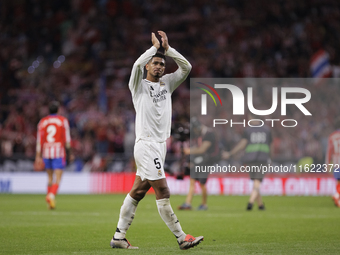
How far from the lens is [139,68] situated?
674cm

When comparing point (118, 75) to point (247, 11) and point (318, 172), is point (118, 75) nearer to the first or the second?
point (247, 11)

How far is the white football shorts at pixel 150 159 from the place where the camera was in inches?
273

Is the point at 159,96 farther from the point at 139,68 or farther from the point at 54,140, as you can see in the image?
the point at 54,140

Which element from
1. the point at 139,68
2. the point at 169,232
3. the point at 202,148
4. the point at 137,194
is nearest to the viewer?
the point at 139,68

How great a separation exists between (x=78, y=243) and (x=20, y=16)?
25097 millimetres

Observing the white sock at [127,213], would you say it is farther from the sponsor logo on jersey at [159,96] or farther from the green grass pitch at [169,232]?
the sponsor logo on jersey at [159,96]

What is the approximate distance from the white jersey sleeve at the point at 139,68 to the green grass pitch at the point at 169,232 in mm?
2015

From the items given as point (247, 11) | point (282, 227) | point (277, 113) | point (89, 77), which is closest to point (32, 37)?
point (89, 77)

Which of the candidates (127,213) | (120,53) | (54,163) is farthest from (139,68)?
(120,53)

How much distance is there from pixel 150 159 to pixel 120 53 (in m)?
21.0

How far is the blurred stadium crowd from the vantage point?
2252cm

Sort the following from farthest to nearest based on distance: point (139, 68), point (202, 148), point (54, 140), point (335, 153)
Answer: point (335, 153)
point (202, 148)
point (54, 140)
point (139, 68)

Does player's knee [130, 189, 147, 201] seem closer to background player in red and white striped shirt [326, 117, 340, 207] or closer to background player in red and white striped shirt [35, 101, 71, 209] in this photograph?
background player in red and white striped shirt [35, 101, 71, 209]

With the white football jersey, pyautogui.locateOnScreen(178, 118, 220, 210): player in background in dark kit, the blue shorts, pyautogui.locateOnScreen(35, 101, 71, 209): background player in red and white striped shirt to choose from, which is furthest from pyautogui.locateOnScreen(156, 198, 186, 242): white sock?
the blue shorts
